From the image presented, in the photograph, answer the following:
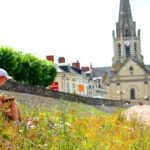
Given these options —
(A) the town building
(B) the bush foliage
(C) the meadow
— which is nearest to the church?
(A) the town building

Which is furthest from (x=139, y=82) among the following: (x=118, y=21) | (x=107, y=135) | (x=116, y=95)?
(x=107, y=135)

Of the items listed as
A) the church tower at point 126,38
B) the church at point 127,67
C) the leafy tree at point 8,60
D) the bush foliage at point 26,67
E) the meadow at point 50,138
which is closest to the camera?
the meadow at point 50,138

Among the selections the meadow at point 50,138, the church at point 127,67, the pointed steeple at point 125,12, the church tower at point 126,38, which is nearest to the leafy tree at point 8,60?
the meadow at point 50,138

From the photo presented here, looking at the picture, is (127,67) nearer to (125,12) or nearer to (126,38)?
(126,38)

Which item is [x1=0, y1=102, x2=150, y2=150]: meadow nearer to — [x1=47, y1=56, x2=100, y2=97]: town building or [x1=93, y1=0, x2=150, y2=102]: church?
[x1=47, y1=56, x2=100, y2=97]: town building

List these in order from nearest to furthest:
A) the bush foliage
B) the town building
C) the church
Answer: the bush foliage < the town building < the church

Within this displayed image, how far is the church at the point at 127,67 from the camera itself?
10956cm

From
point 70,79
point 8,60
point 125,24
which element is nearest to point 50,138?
point 8,60

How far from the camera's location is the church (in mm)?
109562

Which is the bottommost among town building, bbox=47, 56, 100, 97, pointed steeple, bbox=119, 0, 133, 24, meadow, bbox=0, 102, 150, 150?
meadow, bbox=0, 102, 150, 150

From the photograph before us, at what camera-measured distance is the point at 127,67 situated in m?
111

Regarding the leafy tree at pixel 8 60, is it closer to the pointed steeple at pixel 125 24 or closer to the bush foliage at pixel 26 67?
the bush foliage at pixel 26 67

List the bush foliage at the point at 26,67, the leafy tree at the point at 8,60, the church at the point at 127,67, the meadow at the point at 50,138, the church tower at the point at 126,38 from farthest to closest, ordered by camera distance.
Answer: the church tower at the point at 126,38
the church at the point at 127,67
the bush foliage at the point at 26,67
the leafy tree at the point at 8,60
the meadow at the point at 50,138

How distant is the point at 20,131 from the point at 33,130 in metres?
0.23
